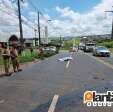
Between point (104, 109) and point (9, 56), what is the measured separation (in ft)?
42.7

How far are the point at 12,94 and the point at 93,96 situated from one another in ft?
12.4

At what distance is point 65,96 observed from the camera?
39.8 feet

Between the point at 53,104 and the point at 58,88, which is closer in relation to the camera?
the point at 53,104

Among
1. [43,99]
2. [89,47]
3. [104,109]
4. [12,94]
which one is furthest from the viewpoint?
[89,47]

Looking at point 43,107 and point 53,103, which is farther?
point 53,103

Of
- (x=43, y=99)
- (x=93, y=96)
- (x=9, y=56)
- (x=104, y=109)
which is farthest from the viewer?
(x=9, y=56)

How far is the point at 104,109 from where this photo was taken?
31.5 feet

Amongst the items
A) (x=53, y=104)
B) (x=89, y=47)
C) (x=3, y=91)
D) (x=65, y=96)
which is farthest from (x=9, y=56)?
(x=89, y=47)

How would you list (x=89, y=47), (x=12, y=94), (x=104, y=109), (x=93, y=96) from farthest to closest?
(x=89, y=47)
(x=12, y=94)
(x=93, y=96)
(x=104, y=109)

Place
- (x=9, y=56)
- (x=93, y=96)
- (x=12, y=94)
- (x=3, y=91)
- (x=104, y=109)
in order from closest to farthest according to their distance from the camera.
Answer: (x=104, y=109) < (x=93, y=96) < (x=12, y=94) < (x=3, y=91) < (x=9, y=56)

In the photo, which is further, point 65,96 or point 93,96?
point 65,96

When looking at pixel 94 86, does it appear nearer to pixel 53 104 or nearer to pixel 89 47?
pixel 53 104

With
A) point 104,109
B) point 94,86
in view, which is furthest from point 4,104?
point 94,86

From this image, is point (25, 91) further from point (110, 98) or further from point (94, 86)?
point (110, 98)
